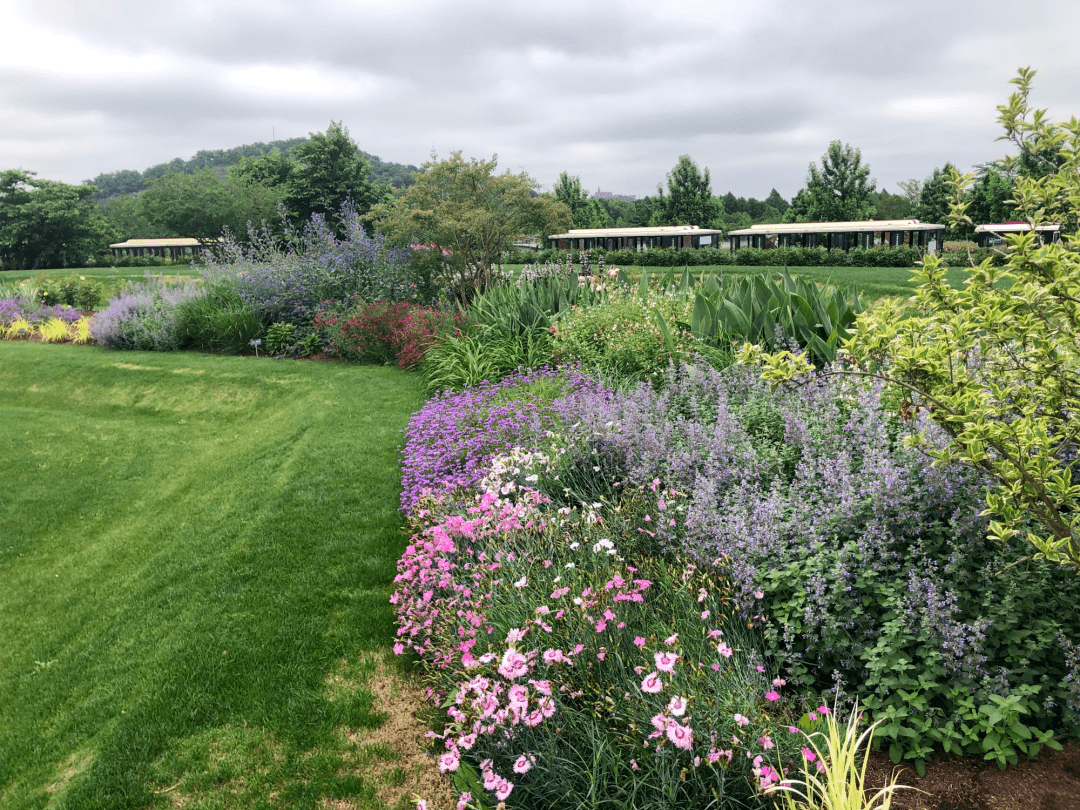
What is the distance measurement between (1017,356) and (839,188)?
4818cm

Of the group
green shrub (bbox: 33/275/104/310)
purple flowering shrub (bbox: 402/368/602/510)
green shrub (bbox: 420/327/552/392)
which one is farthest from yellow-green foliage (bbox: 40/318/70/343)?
purple flowering shrub (bbox: 402/368/602/510)

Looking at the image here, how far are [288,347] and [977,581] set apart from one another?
10959 millimetres

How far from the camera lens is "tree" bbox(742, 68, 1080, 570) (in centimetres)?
234

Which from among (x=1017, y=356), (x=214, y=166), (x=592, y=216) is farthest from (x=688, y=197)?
(x=214, y=166)

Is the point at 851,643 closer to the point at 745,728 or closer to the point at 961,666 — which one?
the point at 961,666

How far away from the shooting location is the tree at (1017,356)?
7.68 ft

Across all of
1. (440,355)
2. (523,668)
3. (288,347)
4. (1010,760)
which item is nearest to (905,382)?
(1010,760)

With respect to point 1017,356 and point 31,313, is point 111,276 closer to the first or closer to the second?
point 31,313

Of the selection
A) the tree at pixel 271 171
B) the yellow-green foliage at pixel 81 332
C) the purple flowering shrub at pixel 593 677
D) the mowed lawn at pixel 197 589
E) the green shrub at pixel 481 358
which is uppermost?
the tree at pixel 271 171

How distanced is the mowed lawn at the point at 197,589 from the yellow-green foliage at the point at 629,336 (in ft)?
7.43

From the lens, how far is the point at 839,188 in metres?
44.8

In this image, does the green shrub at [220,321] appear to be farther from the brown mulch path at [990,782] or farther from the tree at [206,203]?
the tree at [206,203]

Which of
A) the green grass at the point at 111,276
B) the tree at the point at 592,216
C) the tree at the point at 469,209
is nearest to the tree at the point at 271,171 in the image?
the green grass at the point at 111,276

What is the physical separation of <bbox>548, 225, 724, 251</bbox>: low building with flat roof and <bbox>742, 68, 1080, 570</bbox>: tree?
41976 millimetres
